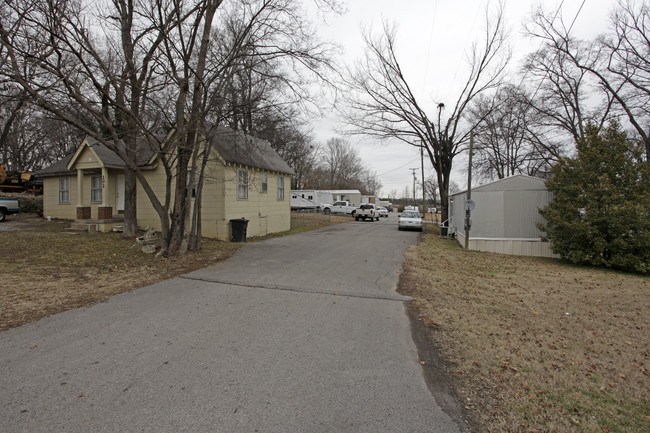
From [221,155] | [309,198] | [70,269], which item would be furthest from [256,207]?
[309,198]

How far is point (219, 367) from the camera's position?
3.69 metres

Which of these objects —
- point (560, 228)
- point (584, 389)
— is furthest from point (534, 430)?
point (560, 228)

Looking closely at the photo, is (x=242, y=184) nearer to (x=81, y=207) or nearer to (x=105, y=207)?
(x=105, y=207)

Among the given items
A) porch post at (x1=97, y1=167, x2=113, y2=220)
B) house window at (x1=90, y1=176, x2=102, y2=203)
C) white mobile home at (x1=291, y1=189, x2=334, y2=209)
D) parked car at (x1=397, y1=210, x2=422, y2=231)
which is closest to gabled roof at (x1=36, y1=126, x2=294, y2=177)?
porch post at (x1=97, y1=167, x2=113, y2=220)

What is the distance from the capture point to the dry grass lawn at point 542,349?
303 centimetres

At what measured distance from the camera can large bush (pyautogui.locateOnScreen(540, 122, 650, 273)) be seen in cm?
1255

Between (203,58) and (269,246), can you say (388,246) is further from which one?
(203,58)

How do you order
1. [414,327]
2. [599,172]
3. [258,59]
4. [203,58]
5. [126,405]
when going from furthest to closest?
[599,172] < [258,59] < [203,58] < [414,327] < [126,405]

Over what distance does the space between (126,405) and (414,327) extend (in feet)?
12.4

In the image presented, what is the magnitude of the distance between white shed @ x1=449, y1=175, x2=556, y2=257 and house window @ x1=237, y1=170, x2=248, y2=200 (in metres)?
10.5

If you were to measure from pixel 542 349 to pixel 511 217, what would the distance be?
1269 cm

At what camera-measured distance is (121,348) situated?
415cm

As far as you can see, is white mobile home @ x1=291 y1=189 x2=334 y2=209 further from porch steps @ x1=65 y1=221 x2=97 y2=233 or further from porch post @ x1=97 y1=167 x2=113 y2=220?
porch steps @ x1=65 y1=221 x2=97 y2=233

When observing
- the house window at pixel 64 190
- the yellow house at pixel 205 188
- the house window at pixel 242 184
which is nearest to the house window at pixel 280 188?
the yellow house at pixel 205 188
